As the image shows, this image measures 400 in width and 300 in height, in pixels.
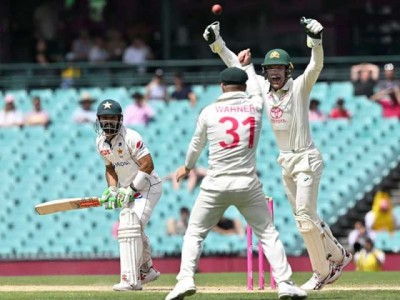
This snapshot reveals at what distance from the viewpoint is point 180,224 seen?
2048cm

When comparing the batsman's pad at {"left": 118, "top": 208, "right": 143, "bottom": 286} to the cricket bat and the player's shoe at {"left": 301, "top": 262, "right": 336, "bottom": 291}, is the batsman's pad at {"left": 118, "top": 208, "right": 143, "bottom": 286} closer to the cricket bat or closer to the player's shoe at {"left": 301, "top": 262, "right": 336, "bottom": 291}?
the cricket bat

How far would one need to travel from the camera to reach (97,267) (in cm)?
2022

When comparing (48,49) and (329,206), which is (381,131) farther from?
(48,49)

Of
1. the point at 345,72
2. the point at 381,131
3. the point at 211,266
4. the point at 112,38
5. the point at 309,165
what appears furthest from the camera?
the point at 112,38

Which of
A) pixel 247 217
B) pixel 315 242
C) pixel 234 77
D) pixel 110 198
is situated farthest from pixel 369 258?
pixel 234 77

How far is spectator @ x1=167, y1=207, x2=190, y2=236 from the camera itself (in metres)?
→ 20.3

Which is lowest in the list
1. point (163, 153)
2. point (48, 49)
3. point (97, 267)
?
point (97, 267)

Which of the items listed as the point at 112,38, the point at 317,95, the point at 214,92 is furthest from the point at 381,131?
the point at 112,38

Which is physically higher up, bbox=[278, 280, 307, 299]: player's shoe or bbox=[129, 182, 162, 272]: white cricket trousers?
bbox=[129, 182, 162, 272]: white cricket trousers

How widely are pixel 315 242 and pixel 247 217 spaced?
160 cm

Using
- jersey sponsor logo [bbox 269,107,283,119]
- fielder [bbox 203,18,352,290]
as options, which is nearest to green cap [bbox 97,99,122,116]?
fielder [bbox 203,18,352,290]

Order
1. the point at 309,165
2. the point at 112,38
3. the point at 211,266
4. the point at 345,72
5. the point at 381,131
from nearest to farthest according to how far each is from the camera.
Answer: the point at 309,165, the point at 211,266, the point at 381,131, the point at 345,72, the point at 112,38

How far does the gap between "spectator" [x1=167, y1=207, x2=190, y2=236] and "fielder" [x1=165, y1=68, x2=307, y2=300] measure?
9.33 metres

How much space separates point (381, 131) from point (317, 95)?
1238mm
